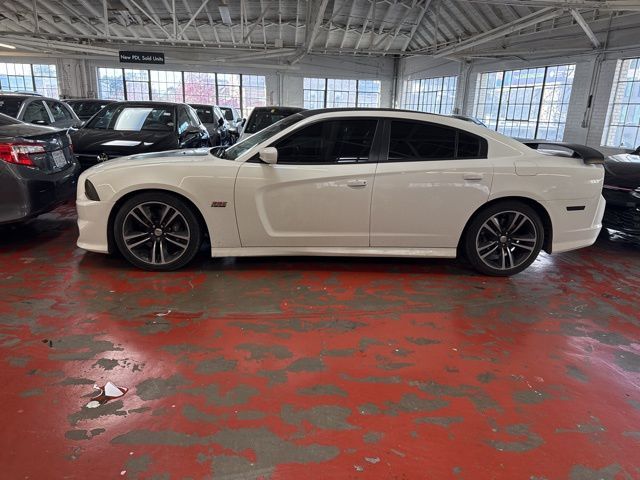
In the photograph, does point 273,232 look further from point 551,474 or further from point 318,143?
point 551,474

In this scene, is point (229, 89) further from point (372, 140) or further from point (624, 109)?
point (372, 140)

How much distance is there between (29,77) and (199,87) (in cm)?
805

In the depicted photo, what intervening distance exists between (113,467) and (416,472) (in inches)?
52.1

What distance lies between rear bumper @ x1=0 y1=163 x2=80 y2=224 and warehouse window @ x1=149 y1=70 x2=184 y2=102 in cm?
1951

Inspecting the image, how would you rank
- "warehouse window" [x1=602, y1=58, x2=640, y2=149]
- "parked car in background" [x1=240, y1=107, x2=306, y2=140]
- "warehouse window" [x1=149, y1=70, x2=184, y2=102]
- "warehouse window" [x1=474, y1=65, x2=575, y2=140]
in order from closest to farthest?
1. "parked car in background" [x1=240, y1=107, x2=306, y2=140]
2. "warehouse window" [x1=602, y1=58, x2=640, y2=149]
3. "warehouse window" [x1=474, y1=65, x2=575, y2=140]
4. "warehouse window" [x1=149, y1=70, x2=184, y2=102]

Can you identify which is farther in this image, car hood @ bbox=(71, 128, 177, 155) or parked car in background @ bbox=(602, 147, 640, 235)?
car hood @ bbox=(71, 128, 177, 155)

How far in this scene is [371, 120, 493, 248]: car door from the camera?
4.04m

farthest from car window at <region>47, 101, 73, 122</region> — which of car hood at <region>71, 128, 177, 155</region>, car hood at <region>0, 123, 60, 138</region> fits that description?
car hood at <region>0, 123, 60, 138</region>

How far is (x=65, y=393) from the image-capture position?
2439mm

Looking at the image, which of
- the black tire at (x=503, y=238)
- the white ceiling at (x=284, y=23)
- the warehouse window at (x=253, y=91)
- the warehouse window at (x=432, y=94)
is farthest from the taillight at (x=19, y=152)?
the warehouse window at (x=253, y=91)

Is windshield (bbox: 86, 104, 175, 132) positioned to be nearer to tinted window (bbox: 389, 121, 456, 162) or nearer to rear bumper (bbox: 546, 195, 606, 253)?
tinted window (bbox: 389, 121, 456, 162)

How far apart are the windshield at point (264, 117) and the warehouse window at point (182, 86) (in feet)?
50.1

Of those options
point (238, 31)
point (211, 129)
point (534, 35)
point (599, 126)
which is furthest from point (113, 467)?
point (238, 31)

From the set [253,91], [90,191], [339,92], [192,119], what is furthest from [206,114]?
[339,92]
